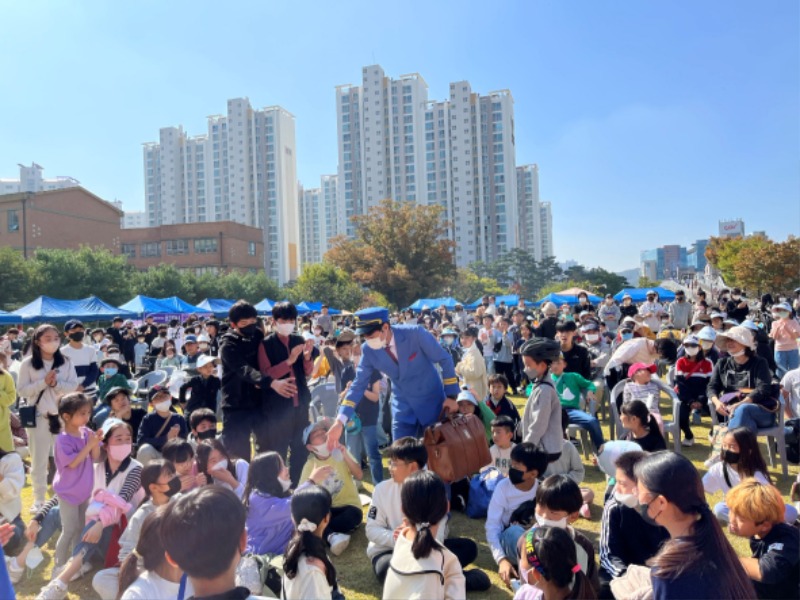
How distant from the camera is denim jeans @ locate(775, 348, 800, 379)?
7.83 meters

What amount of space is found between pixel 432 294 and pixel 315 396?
104ft

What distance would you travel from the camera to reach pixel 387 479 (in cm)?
472

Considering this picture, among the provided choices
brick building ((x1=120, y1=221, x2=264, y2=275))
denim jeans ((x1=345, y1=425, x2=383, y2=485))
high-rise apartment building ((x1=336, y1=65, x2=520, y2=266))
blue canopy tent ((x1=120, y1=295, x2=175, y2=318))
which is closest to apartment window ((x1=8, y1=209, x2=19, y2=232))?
brick building ((x1=120, y1=221, x2=264, y2=275))

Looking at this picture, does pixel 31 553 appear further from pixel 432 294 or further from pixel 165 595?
pixel 432 294

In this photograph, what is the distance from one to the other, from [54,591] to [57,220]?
159 feet

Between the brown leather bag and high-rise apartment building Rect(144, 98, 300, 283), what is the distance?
9159 centimetres

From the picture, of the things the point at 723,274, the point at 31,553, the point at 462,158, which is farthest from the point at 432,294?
the point at 462,158

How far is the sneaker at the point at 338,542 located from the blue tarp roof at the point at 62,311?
687 inches

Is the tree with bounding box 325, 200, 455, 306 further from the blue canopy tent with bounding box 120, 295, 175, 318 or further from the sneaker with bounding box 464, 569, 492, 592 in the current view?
the sneaker with bounding box 464, 569, 492, 592

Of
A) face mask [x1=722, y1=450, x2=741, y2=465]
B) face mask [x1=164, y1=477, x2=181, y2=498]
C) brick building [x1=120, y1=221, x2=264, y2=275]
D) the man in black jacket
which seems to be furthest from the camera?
brick building [x1=120, y1=221, x2=264, y2=275]

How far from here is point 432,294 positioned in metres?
38.9

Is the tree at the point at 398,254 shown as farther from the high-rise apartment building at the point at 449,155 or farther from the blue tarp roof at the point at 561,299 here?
the high-rise apartment building at the point at 449,155

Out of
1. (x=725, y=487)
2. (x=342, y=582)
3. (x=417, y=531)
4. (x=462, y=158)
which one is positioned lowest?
(x=342, y=582)

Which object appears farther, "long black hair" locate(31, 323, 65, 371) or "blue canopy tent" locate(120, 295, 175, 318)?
"blue canopy tent" locate(120, 295, 175, 318)
